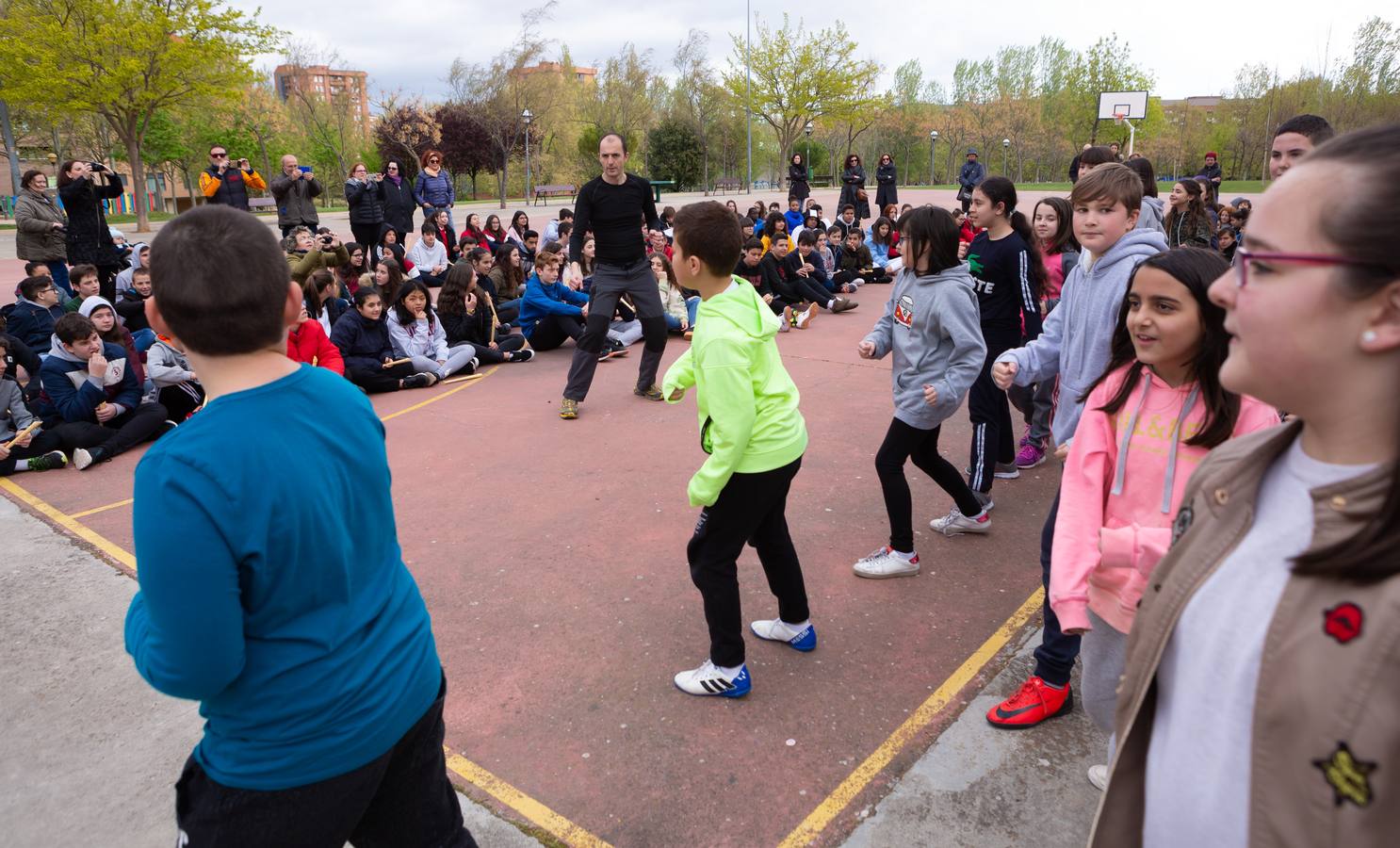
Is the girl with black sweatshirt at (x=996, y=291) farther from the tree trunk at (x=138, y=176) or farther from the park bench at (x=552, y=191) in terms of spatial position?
the park bench at (x=552, y=191)

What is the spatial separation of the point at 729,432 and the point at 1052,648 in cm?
142

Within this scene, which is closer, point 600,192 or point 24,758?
point 24,758

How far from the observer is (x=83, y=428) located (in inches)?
251

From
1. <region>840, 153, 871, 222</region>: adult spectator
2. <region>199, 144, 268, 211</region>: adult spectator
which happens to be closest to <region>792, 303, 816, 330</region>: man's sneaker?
<region>199, 144, 268, 211</region>: adult spectator

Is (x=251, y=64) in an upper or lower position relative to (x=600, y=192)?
upper

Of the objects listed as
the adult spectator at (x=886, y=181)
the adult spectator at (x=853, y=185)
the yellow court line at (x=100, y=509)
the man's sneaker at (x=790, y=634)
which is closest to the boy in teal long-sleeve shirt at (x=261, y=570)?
the man's sneaker at (x=790, y=634)

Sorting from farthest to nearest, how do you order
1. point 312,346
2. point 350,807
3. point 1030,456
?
point 312,346 < point 1030,456 < point 350,807

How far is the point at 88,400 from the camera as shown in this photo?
643cm

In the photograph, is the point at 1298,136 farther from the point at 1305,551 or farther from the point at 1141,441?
the point at 1305,551

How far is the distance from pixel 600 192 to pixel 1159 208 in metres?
4.36

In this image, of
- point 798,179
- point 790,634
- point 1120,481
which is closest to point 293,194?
point 790,634

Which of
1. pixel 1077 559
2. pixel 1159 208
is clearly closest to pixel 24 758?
pixel 1077 559

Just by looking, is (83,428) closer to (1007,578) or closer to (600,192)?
(600,192)

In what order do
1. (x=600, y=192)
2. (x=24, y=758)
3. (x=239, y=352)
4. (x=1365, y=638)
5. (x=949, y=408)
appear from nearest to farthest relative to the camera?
1. (x=1365, y=638)
2. (x=239, y=352)
3. (x=24, y=758)
4. (x=949, y=408)
5. (x=600, y=192)
